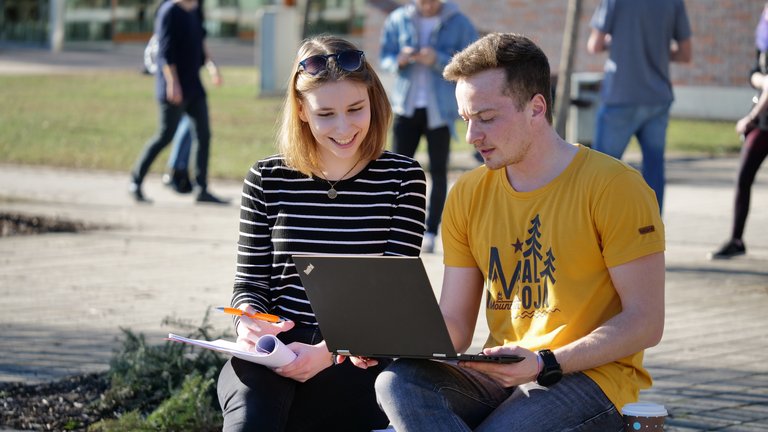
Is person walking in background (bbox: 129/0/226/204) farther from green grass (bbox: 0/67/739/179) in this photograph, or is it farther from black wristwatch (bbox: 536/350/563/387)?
black wristwatch (bbox: 536/350/563/387)

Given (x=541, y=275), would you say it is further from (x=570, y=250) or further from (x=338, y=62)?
(x=338, y=62)

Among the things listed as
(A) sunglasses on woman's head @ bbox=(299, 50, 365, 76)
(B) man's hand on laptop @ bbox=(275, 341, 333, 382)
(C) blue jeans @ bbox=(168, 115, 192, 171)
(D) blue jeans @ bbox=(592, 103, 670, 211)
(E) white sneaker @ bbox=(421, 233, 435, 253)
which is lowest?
(C) blue jeans @ bbox=(168, 115, 192, 171)

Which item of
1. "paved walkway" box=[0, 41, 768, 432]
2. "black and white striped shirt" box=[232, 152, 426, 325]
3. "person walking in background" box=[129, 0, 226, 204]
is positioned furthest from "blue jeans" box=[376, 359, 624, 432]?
"person walking in background" box=[129, 0, 226, 204]

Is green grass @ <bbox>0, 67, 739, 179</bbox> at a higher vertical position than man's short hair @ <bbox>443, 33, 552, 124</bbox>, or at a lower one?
lower

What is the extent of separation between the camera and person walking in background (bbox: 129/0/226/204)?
11.7 m

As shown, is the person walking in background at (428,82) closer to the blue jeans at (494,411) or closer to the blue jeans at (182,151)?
the blue jeans at (182,151)

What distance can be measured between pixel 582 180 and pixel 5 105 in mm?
20416

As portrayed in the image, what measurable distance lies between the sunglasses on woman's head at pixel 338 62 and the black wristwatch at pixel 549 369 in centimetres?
116

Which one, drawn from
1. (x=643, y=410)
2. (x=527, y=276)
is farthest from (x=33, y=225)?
(x=643, y=410)

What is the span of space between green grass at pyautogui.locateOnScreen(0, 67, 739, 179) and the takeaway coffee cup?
907cm

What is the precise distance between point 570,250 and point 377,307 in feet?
1.89

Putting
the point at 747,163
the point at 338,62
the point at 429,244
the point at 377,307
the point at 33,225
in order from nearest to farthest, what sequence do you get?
the point at 377,307
the point at 338,62
the point at 747,163
the point at 429,244
the point at 33,225

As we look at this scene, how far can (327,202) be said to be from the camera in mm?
4156

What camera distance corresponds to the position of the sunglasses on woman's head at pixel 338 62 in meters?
4.07
